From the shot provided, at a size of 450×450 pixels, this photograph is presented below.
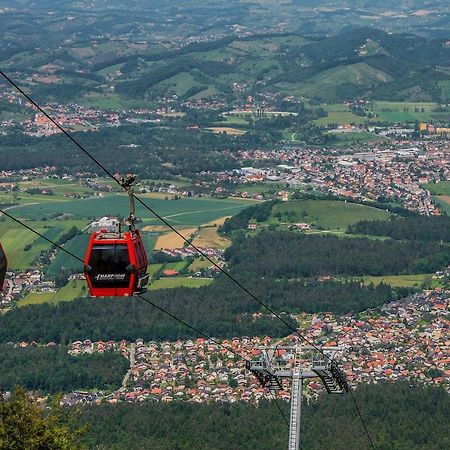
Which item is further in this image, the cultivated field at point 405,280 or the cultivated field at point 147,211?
the cultivated field at point 147,211

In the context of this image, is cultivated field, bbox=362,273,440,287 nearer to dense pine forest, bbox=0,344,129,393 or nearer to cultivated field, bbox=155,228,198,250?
cultivated field, bbox=155,228,198,250

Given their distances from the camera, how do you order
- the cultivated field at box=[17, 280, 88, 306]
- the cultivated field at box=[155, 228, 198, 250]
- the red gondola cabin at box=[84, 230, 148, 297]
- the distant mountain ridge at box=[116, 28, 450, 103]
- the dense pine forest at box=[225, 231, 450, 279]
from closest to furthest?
the red gondola cabin at box=[84, 230, 148, 297]
the cultivated field at box=[17, 280, 88, 306]
the dense pine forest at box=[225, 231, 450, 279]
the cultivated field at box=[155, 228, 198, 250]
the distant mountain ridge at box=[116, 28, 450, 103]

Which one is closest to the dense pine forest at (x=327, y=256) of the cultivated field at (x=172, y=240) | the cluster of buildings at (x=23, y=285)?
the cultivated field at (x=172, y=240)

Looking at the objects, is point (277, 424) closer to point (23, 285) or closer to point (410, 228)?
point (23, 285)

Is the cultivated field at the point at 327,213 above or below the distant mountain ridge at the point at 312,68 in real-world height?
above

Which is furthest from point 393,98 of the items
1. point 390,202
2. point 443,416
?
point 443,416

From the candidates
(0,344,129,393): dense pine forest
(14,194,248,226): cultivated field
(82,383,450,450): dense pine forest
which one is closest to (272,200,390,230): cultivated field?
(14,194,248,226): cultivated field

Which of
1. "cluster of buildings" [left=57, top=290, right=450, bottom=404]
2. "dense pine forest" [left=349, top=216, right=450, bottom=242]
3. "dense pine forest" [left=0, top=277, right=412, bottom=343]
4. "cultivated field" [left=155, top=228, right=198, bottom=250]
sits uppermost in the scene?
"cluster of buildings" [left=57, top=290, right=450, bottom=404]

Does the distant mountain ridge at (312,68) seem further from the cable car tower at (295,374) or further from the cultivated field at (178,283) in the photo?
the cable car tower at (295,374)
